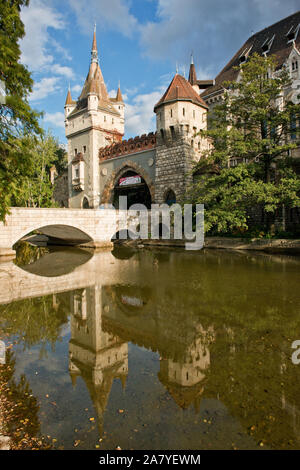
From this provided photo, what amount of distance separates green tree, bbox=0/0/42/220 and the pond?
2.60 m

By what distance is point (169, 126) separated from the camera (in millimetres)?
22797

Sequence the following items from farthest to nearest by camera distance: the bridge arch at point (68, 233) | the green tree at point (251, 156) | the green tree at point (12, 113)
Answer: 1. the bridge arch at point (68, 233)
2. the green tree at point (251, 156)
3. the green tree at point (12, 113)

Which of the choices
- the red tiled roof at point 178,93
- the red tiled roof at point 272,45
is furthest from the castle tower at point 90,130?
the red tiled roof at point 272,45

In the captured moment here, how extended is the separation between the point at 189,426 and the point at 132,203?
28499mm

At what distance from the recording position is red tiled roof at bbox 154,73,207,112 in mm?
22611

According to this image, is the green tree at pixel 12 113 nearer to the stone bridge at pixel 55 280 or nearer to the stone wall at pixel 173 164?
the stone bridge at pixel 55 280

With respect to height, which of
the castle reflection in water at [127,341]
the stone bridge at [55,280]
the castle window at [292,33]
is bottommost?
the castle reflection in water at [127,341]

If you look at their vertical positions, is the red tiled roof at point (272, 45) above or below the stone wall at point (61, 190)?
above

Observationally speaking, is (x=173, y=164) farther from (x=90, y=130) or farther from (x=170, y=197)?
(x=90, y=130)

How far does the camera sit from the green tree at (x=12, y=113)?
4.91m

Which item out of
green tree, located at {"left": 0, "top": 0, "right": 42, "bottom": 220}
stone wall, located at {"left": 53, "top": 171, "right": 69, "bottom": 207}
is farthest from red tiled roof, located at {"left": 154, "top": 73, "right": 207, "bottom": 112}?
green tree, located at {"left": 0, "top": 0, "right": 42, "bottom": 220}

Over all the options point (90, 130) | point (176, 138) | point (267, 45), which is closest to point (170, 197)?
point (176, 138)

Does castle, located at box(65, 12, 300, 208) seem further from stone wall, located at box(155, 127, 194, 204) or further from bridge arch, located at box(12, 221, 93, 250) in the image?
bridge arch, located at box(12, 221, 93, 250)

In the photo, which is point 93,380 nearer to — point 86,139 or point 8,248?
point 8,248
